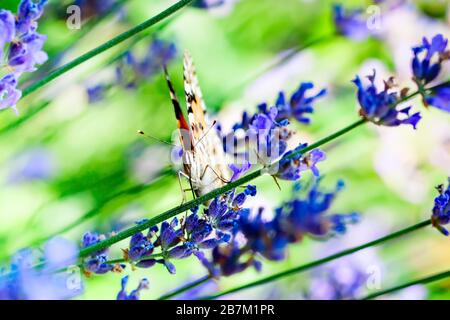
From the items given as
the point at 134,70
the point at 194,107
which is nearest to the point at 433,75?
the point at 194,107

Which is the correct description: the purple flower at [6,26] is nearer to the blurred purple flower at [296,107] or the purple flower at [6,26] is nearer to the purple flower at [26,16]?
the purple flower at [26,16]

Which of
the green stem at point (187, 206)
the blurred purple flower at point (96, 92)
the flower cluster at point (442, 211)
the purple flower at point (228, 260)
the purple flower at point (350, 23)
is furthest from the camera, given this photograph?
Result: the purple flower at point (350, 23)

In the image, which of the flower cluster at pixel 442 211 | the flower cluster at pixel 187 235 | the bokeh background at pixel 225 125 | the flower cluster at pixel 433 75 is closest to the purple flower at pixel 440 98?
the flower cluster at pixel 433 75

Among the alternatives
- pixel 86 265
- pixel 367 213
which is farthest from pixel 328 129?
pixel 86 265

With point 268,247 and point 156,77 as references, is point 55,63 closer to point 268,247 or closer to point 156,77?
point 156,77

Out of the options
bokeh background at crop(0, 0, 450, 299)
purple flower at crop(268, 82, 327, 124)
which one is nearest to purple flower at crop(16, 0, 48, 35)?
bokeh background at crop(0, 0, 450, 299)

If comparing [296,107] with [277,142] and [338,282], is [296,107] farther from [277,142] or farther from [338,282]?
[338,282]
